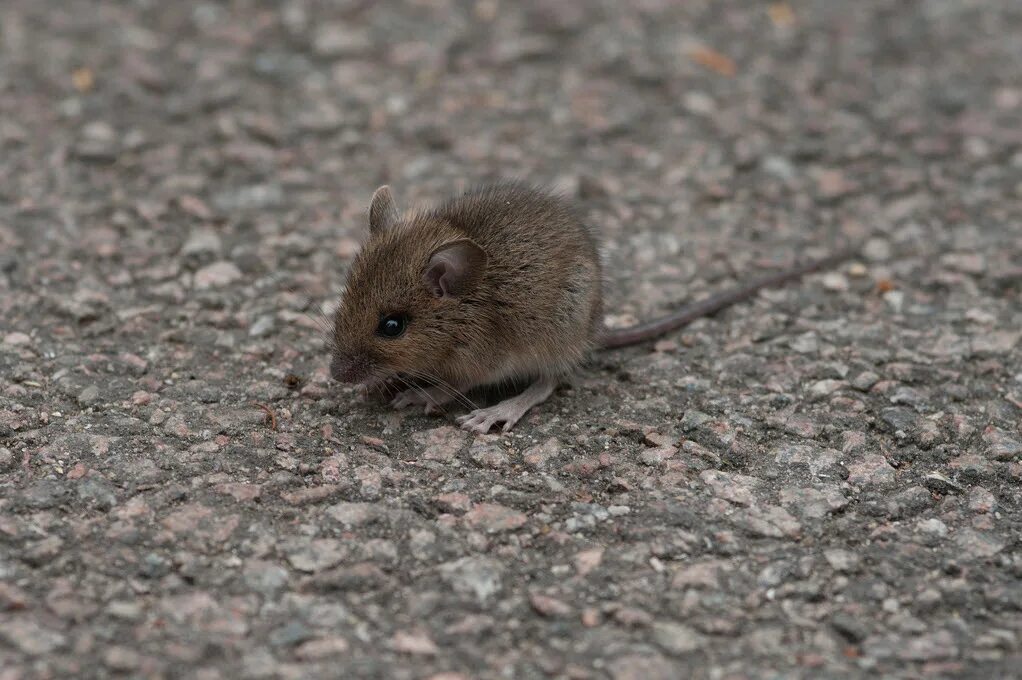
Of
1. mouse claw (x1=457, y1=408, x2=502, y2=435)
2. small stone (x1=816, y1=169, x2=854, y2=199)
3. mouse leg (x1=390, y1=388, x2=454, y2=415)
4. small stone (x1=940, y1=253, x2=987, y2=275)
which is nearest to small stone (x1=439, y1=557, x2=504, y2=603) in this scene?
mouse claw (x1=457, y1=408, x2=502, y2=435)

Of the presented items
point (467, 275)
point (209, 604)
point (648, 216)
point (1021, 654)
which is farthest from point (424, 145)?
point (1021, 654)

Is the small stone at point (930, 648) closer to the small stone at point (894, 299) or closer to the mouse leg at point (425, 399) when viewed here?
the mouse leg at point (425, 399)

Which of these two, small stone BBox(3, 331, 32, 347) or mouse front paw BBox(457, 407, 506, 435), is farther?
small stone BBox(3, 331, 32, 347)

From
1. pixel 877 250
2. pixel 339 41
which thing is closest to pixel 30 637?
pixel 877 250

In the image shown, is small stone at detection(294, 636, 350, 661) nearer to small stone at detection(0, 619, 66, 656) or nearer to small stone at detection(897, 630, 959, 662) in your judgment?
small stone at detection(0, 619, 66, 656)

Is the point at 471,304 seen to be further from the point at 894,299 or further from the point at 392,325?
the point at 894,299

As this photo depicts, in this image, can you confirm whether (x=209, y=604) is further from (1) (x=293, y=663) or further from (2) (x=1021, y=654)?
(2) (x=1021, y=654)
